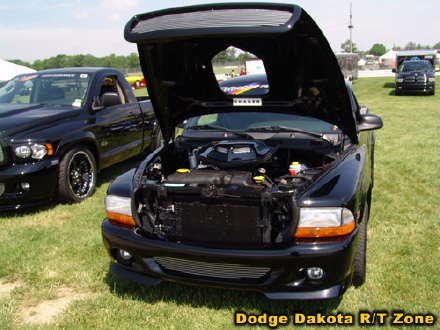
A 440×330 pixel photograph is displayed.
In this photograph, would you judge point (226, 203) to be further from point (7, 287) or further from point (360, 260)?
point (7, 287)

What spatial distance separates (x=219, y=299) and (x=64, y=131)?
3.11 meters

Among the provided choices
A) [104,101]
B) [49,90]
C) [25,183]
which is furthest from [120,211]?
[49,90]

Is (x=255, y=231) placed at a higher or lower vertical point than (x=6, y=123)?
lower

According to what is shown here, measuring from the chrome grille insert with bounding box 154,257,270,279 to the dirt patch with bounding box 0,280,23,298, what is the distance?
1.35 m

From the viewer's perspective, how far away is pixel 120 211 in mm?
2854

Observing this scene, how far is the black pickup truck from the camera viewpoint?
182 inches

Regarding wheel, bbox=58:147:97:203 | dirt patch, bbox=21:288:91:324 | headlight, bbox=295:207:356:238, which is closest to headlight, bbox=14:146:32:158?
wheel, bbox=58:147:97:203

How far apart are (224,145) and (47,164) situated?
95.1 inches

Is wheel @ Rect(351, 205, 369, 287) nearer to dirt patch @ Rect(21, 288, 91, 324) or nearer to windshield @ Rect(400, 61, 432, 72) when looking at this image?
dirt patch @ Rect(21, 288, 91, 324)

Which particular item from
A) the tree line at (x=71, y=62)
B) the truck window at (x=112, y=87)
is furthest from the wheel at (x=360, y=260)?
the tree line at (x=71, y=62)

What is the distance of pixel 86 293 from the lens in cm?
316

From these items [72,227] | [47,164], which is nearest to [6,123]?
[47,164]

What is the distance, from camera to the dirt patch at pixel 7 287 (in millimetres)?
3186

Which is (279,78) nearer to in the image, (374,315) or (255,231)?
(255,231)
